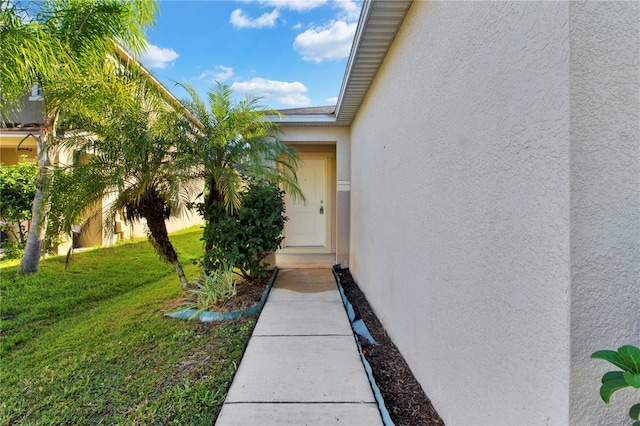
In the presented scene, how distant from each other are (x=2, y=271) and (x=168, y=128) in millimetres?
5103

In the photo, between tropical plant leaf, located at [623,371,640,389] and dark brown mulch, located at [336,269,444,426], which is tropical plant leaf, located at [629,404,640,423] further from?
dark brown mulch, located at [336,269,444,426]

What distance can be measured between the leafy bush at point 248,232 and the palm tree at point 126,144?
2.46 feet

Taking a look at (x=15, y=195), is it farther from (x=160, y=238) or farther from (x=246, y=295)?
(x=246, y=295)

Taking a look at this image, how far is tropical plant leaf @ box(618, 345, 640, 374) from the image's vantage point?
0.94 metres

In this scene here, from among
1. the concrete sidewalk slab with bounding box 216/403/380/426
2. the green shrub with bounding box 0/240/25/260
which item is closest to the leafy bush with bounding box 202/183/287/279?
the concrete sidewalk slab with bounding box 216/403/380/426

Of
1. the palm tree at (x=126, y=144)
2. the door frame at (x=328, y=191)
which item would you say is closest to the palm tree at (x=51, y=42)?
the palm tree at (x=126, y=144)

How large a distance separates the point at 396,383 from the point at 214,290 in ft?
9.55

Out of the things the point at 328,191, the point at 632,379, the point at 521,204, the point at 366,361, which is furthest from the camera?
the point at 328,191

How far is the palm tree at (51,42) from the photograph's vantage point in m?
4.23

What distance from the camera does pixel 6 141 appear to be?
859cm

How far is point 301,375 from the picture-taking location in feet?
9.29

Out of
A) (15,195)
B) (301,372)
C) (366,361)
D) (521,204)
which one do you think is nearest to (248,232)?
(301,372)

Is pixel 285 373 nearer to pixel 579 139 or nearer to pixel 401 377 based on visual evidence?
pixel 401 377

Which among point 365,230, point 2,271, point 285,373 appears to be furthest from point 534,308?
point 2,271
